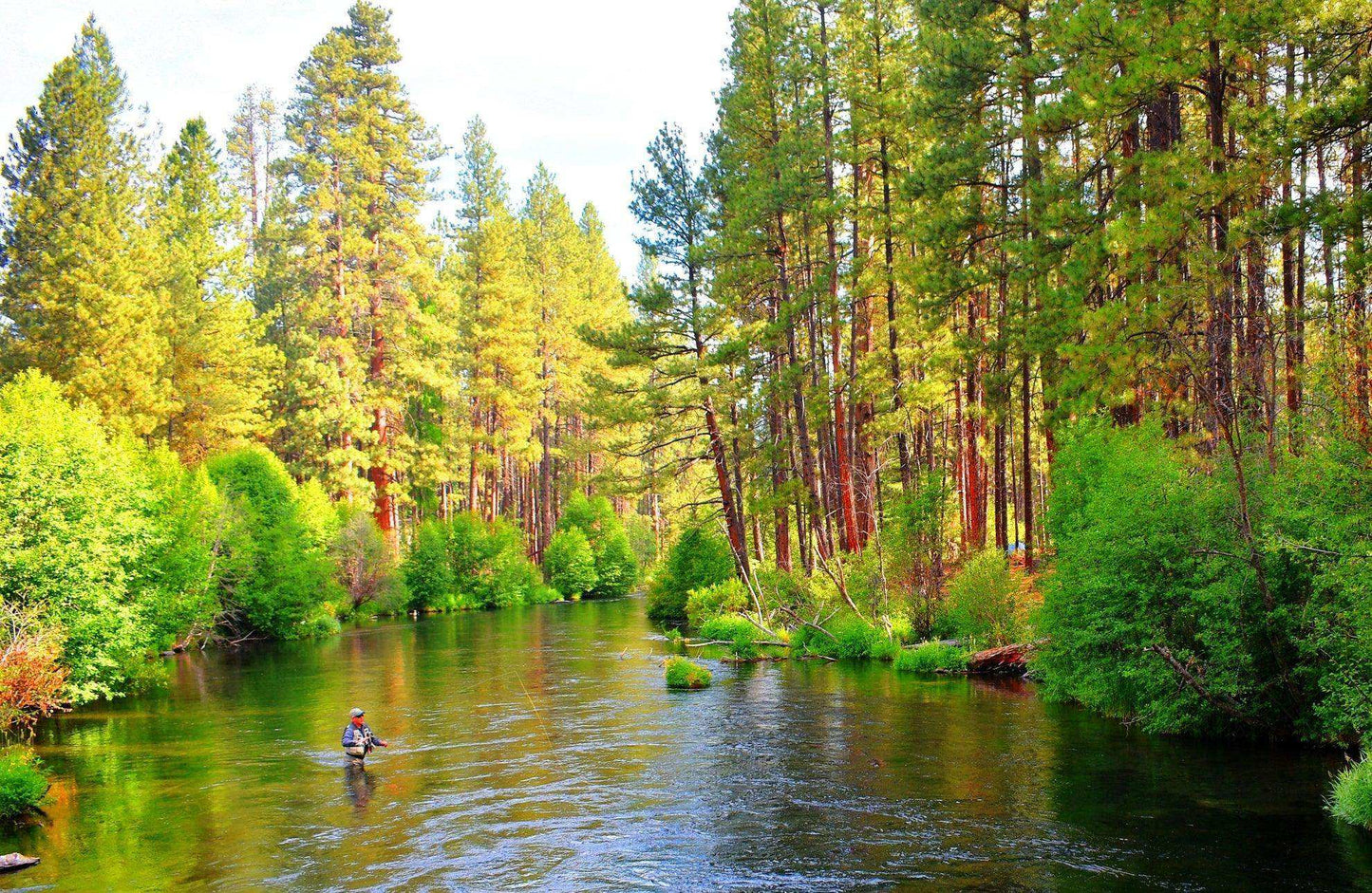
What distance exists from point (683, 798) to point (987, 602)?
1147 centimetres

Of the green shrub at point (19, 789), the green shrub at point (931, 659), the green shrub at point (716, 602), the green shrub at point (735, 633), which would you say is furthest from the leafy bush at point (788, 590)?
the green shrub at point (19, 789)

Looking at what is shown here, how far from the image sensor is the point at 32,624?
60.2 feet

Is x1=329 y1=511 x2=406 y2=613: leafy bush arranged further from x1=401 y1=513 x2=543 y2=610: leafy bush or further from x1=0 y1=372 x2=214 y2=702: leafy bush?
x1=0 y1=372 x2=214 y2=702: leafy bush

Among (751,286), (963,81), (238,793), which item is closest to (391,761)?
(238,793)

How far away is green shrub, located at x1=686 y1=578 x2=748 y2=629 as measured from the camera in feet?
105

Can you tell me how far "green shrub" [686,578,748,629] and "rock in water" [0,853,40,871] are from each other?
70.2 ft

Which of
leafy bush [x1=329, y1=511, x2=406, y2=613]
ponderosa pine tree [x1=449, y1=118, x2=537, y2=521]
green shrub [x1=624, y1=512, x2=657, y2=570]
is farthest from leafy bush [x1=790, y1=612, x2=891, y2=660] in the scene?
green shrub [x1=624, y1=512, x2=657, y2=570]

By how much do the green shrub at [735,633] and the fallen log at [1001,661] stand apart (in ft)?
19.5

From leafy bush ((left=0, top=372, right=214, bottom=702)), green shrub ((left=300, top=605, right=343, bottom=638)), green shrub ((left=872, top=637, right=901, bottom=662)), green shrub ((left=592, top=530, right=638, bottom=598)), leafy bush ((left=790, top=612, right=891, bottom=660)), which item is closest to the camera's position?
leafy bush ((left=0, top=372, right=214, bottom=702))

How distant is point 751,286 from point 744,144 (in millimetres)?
4857

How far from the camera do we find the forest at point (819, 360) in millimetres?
14195

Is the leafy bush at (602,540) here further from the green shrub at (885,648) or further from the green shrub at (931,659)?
the green shrub at (931,659)

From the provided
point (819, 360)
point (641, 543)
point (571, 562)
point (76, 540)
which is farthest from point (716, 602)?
point (641, 543)

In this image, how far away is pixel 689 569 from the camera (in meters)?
39.2
